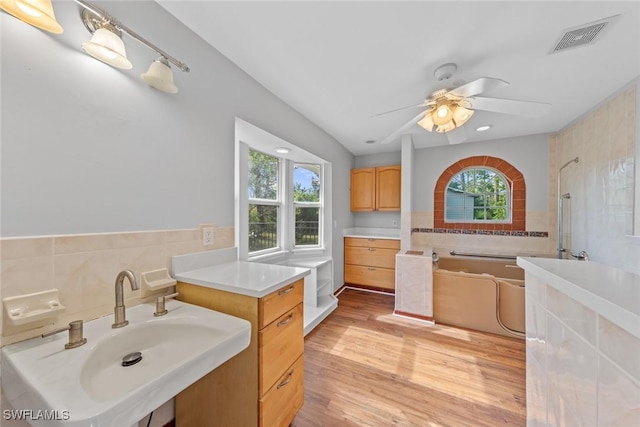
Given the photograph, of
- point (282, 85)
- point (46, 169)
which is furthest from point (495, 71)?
point (46, 169)

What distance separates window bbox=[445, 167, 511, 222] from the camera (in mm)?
3309

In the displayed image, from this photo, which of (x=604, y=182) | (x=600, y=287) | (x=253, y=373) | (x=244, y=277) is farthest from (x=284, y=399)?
(x=604, y=182)

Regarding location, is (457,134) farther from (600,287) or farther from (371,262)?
(371,262)

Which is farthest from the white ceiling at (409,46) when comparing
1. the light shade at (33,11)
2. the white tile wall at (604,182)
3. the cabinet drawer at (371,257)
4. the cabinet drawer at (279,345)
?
the cabinet drawer at (371,257)

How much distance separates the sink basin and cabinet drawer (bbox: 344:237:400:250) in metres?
2.82

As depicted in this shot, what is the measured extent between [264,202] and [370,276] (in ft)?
6.79

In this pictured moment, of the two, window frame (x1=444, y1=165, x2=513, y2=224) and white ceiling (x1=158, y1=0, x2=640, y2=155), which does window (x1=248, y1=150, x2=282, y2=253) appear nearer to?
white ceiling (x1=158, y1=0, x2=640, y2=155)

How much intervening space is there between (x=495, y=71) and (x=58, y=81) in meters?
2.58

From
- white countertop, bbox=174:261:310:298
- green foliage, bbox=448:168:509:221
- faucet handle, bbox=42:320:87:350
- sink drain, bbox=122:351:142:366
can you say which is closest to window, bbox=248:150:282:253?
white countertop, bbox=174:261:310:298

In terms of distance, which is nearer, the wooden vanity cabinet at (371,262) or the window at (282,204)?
the window at (282,204)

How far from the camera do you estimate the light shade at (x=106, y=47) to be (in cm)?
87

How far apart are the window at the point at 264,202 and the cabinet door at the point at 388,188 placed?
5.77 feet

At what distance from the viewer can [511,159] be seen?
10.5ft

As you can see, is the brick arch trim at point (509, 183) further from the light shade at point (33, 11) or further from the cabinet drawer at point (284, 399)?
the light shade at point (33, 11)
